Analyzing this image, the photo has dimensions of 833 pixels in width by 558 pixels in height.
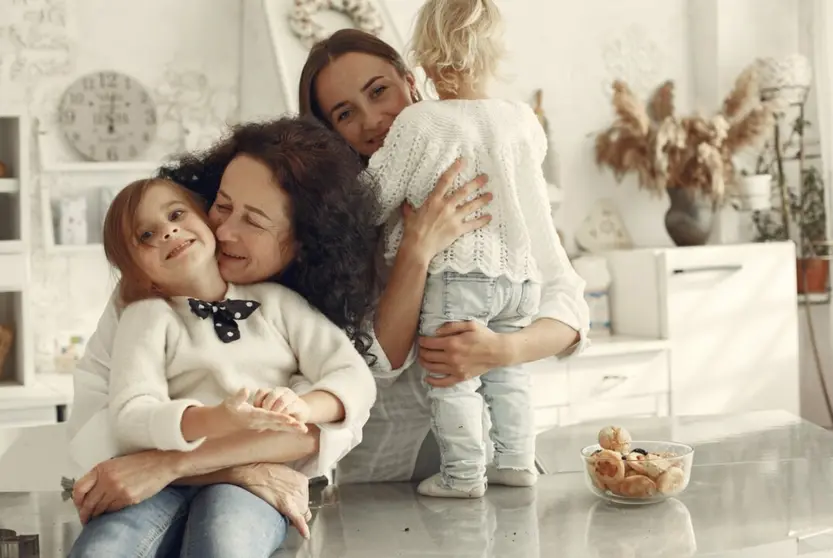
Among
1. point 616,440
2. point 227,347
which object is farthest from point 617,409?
point 227,347

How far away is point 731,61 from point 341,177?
155 inches

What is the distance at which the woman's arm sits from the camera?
1.89 m

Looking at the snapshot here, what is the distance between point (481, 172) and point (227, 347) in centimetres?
62

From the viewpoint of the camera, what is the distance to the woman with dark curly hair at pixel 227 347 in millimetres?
1543

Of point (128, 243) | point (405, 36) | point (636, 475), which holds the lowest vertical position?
point (636, 475)

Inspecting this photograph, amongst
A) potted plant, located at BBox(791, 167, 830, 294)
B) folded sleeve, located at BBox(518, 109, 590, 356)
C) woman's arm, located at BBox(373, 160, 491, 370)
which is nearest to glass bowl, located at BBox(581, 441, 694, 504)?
folded sleeve, located at BBox(518, 109, 590, 356)

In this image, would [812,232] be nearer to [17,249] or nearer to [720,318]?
[720,318]

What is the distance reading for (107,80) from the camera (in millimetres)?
4434

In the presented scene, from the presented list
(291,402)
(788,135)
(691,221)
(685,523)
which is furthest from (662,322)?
(291,402)

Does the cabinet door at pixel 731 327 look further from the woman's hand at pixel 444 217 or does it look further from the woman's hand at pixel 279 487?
the woman's hand at pixel 279 487

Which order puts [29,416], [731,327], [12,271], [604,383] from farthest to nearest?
[731,327] < [604,383] < [12,271] < [29,416]

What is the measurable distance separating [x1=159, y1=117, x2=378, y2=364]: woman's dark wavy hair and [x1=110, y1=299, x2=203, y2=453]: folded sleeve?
0.26 metres

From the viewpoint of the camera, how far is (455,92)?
6.82ft

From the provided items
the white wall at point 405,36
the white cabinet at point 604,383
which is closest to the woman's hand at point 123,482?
the white wall at point 405,36
